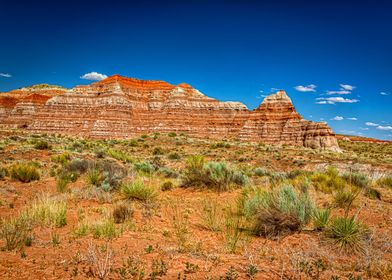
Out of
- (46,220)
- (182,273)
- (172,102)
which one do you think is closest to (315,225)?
(182,273)

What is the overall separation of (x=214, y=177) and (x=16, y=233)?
19.8 feet

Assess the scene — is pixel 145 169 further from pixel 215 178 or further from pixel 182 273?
pixel 182 273

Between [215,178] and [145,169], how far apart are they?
553 centimetres

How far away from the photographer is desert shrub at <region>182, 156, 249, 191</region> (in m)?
9.68

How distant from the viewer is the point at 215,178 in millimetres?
9656

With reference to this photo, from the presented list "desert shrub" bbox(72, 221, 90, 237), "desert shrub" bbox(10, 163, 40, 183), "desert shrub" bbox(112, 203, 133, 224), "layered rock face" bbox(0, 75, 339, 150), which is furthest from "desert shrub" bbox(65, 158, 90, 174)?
"layered rock face" bbox(0, 75, 339, 150)

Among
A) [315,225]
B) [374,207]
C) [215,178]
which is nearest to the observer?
[315,225]

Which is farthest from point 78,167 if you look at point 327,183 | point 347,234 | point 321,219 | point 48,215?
point 347,234

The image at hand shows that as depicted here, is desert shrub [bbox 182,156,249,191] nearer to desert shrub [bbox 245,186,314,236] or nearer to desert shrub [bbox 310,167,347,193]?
desert shrub [bbox 310,167,347,193]

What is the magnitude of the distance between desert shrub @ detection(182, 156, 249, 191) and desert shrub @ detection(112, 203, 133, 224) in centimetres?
383

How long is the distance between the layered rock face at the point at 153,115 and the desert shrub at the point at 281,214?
1685 inches

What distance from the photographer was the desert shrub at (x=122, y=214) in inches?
242

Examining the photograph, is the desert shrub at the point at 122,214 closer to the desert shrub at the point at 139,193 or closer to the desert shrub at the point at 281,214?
the desert shrub at the point at 139,193

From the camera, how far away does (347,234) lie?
180 inches
